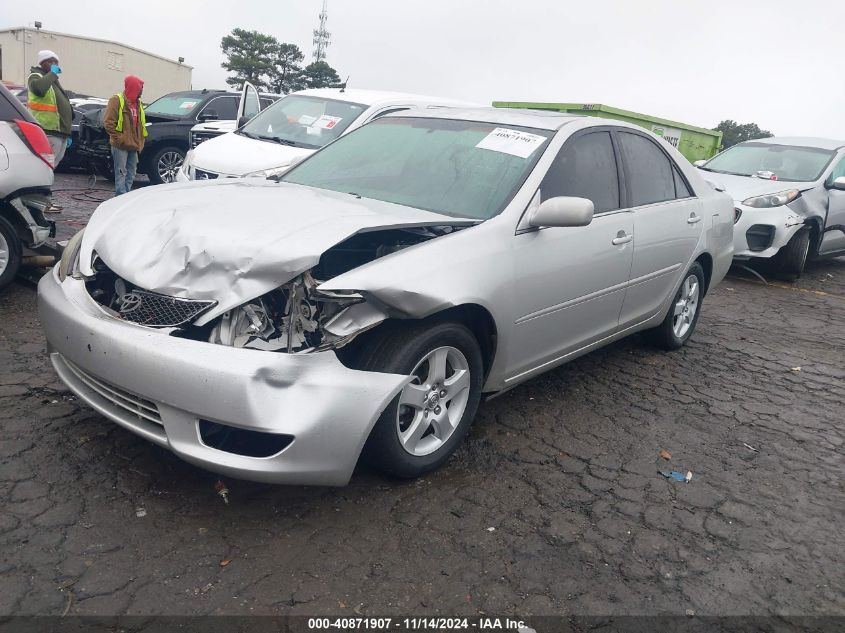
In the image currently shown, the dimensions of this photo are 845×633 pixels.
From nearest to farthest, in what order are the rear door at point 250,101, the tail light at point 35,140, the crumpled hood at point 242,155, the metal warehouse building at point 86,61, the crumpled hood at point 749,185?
1. the tail light at point 35,140
2. the crumpled hood at point 242,155
3. the crumpled hood at point 749,185
4. the rear door at point 250,101
5. the metal warehouse building at point 86,61

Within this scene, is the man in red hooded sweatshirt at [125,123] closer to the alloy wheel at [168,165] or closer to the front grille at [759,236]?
the alloy wheel at [168,165]

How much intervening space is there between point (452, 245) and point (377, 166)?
1133 mm

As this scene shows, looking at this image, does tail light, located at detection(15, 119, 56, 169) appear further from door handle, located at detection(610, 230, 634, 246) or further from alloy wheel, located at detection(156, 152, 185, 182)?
alloy wheel, located at detection(156, 152, 185, 182)

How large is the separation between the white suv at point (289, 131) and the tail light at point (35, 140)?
200cm

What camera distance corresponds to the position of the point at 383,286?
268 centimetres

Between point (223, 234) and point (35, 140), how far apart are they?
10.3 ft

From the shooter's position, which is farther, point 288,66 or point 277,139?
point 288,66

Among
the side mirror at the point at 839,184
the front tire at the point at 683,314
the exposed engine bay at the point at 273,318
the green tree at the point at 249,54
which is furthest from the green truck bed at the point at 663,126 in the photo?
the green tree at the point at 249,54

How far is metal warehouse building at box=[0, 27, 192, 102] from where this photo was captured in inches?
1260

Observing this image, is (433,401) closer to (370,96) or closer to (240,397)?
(240,397)

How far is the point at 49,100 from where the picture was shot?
8.28 metres

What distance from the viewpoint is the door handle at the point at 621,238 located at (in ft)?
13.2

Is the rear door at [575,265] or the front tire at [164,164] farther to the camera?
the front tire at [164,164]

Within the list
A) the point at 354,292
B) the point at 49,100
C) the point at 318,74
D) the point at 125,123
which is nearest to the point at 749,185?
the point at 354,292
